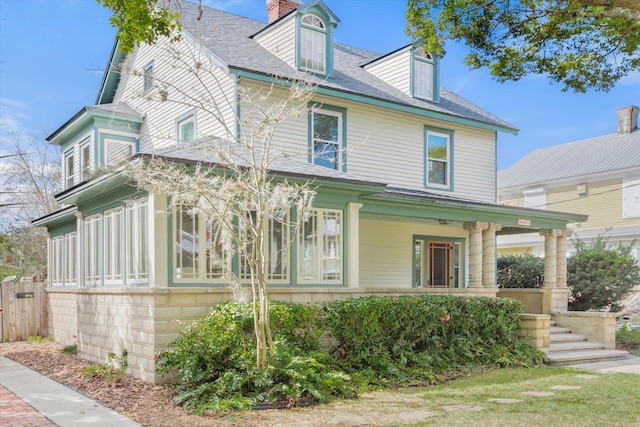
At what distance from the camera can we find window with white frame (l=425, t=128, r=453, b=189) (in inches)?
662

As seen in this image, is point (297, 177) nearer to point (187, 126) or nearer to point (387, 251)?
point (187, 126)

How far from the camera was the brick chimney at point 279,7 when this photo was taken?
57.1 feet

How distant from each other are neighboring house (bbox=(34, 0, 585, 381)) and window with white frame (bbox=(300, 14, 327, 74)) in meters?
0.04

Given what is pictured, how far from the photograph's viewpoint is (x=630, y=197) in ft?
83.0

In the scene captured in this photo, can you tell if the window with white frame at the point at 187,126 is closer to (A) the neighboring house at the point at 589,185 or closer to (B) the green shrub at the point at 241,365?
(B) the green shrub at the point at 241,365

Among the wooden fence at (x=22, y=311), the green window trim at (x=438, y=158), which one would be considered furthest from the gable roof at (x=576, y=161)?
the wooden fence at (x=22, y=311)

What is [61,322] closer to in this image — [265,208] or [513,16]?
[265,208]

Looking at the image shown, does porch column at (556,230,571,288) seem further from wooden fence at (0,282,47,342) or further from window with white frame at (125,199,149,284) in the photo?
wooden fence at (0,282,47,342)

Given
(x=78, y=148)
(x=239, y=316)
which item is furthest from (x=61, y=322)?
(x=239, y=316)

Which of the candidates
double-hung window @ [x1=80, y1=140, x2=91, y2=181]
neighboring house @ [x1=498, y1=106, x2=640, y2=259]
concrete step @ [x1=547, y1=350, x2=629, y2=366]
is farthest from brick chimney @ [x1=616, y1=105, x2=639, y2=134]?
double-hung window @ [x1=80, y1=140, x2=91, y2=181]

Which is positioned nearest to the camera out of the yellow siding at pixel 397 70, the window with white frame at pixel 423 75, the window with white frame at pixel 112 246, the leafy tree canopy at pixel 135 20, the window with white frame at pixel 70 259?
the leafy tree canopy at pixel 135 20

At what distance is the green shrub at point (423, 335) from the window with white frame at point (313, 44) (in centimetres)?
702

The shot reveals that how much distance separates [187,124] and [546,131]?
24.3 meters

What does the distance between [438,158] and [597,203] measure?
43.0 feet
